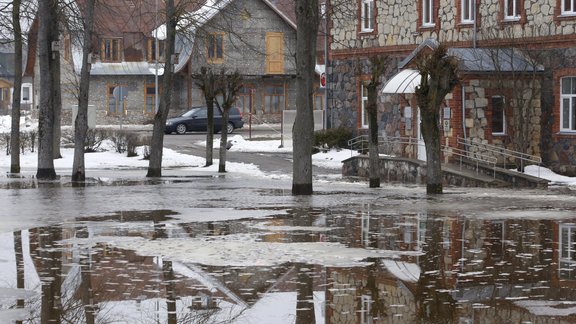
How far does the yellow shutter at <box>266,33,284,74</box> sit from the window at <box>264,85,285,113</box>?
1133 mm

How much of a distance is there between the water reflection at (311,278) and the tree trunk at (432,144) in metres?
7.66

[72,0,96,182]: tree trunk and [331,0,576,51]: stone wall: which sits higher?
[331,0,576,51]: stone wall

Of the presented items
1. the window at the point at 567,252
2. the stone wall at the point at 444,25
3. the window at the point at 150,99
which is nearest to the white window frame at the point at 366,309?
the window at the point at 567,252

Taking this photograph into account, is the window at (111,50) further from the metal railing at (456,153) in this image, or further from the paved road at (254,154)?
the metal railing at (456,153)

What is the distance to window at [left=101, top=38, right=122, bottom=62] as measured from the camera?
7306cm

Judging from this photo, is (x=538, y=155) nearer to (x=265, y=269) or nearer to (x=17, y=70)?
(x=17, y=70)

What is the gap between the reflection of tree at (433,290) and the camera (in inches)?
437

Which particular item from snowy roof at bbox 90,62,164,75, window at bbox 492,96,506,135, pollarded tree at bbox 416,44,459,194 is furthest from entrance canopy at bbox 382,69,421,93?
snowy roof at bbox 90,62,164,75

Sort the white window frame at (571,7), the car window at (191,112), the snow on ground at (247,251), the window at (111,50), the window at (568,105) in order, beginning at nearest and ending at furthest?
the snow on ground at (247,251) < the white window frame at (571,7) < the window at (568,105) < the car window at (191,112) < the window at (111,50)

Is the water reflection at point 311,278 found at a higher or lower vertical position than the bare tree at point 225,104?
lower

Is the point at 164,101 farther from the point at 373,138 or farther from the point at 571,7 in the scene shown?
the point at 571,7

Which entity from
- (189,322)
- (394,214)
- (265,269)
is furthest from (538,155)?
(189,322)

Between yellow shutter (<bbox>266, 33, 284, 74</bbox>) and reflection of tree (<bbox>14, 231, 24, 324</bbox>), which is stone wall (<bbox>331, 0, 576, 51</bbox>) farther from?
yellow shutter (<bbox>266, 33, 284, 74</bbox>)

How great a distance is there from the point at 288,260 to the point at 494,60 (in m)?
21.5
